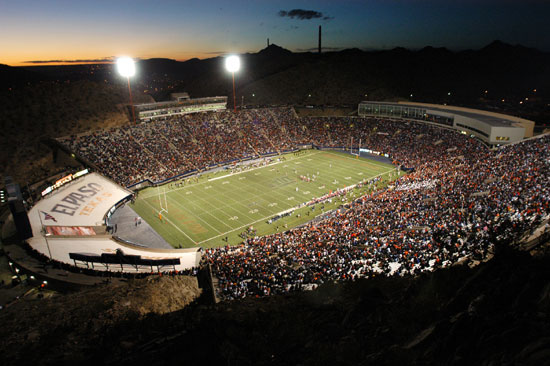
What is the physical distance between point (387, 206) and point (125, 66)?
4823 cm

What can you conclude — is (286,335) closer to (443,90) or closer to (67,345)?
(67,345)

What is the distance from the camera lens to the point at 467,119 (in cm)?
5103

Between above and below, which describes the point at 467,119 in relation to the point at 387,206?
above

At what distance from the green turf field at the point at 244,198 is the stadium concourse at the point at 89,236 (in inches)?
137

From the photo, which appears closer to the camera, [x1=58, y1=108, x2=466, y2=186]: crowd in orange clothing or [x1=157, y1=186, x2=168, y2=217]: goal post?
[x1=157, y1=186, x2=168, y2=217]: goal post

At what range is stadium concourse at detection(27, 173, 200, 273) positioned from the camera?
22469 mm

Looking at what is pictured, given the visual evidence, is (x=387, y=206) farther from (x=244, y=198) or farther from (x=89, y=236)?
(x=89, y=236)

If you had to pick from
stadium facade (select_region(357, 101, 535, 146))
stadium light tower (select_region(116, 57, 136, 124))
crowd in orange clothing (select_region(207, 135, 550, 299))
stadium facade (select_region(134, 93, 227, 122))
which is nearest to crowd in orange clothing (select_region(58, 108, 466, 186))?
stadium facade (select_region(357, 101, 535, 146))

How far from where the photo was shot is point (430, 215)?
2370 centimetres

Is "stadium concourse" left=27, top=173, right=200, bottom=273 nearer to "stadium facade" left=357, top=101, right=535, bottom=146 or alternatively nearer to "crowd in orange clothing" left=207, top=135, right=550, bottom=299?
"crowd in orange clothing" left=207, top=135, right=550, bottom=299

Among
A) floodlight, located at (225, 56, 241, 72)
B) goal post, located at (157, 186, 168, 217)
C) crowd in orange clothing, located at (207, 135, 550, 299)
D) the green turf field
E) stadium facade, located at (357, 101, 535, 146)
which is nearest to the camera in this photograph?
crowd in orange clothing, located at (207, 135, 550, 299)

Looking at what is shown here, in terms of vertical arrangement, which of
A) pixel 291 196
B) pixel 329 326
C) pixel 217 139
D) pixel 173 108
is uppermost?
pixel 329 326

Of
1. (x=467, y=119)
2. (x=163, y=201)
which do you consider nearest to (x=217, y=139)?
(x=163, y=201)

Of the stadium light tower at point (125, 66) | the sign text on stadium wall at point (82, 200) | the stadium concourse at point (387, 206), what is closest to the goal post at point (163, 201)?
the stadium concourse at point (387, 206)
